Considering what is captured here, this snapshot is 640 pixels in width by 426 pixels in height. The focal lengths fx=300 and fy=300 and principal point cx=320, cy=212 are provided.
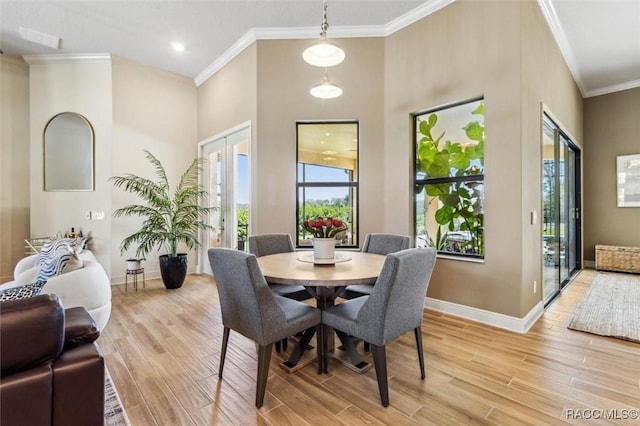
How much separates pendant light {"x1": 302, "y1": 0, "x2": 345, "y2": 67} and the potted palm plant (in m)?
3.17

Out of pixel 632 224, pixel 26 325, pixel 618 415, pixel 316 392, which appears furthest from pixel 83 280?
pixel 632 224

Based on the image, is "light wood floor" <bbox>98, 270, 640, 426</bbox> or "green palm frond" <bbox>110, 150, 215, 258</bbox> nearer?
"light wood floor" <bbox>98, 270, 640, 426</bbox>

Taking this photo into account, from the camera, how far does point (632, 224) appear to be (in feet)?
17.9

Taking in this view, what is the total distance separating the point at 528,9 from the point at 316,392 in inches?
151

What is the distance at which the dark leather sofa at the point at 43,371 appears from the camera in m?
0.96

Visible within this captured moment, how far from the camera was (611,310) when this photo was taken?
→ 3396mm

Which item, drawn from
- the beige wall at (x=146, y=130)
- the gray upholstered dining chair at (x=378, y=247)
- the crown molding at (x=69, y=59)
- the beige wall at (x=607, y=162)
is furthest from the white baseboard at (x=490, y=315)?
the crown molding at (x=69, y=59)

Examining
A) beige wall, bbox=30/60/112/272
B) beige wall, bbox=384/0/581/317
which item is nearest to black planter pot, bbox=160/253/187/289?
beige wall, bbox=30/60/112/272

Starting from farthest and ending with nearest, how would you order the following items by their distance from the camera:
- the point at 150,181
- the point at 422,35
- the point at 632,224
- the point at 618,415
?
1. the point at 632,224
2. the point at 150,181
3. the point at 422,35
4. the point at 618,415

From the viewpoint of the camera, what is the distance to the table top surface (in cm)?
184

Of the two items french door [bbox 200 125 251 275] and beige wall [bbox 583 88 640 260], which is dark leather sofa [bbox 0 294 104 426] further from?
beige wall [bbox 583 88 640 260]

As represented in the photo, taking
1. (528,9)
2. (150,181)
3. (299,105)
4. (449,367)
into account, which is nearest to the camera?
(449,367)

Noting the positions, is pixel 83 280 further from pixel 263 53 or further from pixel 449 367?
pixel 263 53

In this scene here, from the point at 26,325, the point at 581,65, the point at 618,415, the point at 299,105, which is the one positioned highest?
the point at 581,65
